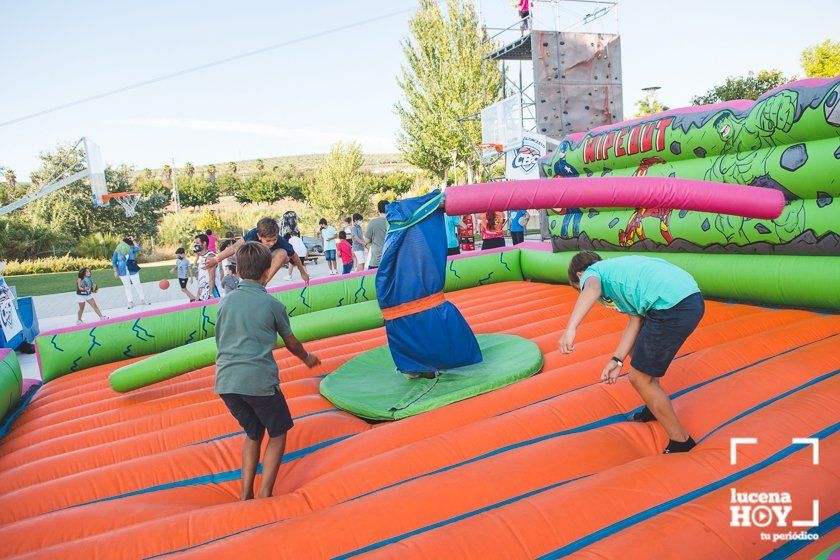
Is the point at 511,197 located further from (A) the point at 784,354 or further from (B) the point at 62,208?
(B) the point at 62,208

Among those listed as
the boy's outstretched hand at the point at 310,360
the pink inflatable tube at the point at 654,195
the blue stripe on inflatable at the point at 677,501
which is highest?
the pink inflatable tube at the point at 654,195

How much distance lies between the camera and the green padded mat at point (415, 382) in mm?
2934

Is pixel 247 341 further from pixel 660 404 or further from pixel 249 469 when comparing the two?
pixel 660 404

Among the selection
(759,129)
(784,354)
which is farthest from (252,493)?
(759,129)

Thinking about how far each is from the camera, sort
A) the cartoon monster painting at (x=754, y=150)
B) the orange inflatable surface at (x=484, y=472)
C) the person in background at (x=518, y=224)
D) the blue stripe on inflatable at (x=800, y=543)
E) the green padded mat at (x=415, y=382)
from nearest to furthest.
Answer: the blue stripe on inflatable at (x=800, y=543) → the orange inflatable surface at (x=484, y=472) → the green padded mat at (x=415, y=382) → the cartoon monster painting at (x=754, y=150) → the person in background at (x=518, y=224)

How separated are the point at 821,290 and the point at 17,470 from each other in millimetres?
4671

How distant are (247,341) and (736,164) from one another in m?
3.64

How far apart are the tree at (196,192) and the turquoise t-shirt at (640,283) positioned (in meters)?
49.4

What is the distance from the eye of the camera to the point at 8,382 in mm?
3785

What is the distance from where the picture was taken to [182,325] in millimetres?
4949

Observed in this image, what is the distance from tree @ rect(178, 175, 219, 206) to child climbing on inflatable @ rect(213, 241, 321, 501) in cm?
4885

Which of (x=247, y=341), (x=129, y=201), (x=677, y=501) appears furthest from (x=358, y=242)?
(x=129, y=201)
